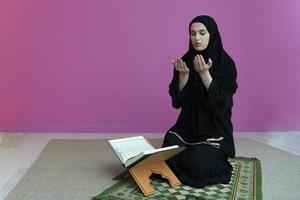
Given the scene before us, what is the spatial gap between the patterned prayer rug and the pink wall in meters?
1.10

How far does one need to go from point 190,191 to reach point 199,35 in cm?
79

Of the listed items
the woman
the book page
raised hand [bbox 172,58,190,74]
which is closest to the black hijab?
the woman

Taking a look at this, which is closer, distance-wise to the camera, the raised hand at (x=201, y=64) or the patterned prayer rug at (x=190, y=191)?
the patterned prayer rug at (x=190, y=191)

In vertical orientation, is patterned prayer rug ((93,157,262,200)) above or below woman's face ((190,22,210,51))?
Result: below

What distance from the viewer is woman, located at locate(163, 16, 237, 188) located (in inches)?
70.2

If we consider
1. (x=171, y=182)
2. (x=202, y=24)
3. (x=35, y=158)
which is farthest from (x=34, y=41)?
(x=171, y=182)

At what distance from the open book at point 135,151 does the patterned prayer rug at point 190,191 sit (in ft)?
0.46

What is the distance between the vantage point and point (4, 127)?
288cm

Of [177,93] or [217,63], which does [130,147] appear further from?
[217,63]

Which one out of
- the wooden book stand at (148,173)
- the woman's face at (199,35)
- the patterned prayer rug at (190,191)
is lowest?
the patterned prayer rug at (190,191)

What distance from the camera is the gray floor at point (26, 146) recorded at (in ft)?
6.35

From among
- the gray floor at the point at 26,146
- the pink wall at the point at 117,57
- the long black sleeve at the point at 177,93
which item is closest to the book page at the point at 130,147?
the long black sleeve at the point at 177,93

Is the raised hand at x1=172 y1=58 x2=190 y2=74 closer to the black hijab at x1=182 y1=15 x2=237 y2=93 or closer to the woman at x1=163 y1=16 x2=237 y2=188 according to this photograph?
the woman at x1=163 y1=16 x2=237 y2=188

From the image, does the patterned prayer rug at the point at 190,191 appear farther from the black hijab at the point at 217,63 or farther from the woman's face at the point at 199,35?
the woman's face at the point at 199,35
